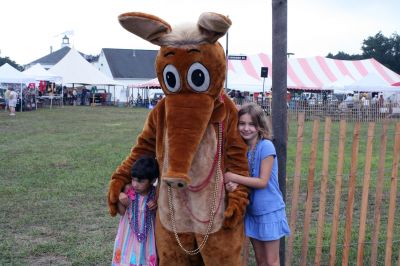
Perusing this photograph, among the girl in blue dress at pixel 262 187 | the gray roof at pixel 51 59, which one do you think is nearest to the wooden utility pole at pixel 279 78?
the girl in blue dress at pixel 262 187

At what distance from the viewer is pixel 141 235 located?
142 inches

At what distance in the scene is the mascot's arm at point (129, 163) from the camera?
350 centimetres

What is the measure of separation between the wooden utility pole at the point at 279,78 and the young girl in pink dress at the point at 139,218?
3.41ft

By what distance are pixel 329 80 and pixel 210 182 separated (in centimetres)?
2818

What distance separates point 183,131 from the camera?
3.06 meters

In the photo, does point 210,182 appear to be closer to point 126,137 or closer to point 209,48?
point 209,48

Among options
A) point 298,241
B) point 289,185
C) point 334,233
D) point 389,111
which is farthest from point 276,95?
point 389,111

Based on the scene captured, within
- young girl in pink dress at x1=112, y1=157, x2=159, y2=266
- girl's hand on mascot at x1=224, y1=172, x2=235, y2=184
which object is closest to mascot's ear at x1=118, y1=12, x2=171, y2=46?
young girl in pink dress at x1=112, y1=157, x2=159, y2=266

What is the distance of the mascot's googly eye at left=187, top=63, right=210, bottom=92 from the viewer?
10.3ft

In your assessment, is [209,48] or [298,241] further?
[298,241]

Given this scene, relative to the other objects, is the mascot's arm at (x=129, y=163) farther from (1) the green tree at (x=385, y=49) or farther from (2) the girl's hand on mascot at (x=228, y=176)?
(1) the green tree at (x=385, y=49)

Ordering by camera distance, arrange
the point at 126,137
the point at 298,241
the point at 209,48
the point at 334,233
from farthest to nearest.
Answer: the point at 126,137 → the point at 298,241 → the point at 334,233 → the point at 209,48

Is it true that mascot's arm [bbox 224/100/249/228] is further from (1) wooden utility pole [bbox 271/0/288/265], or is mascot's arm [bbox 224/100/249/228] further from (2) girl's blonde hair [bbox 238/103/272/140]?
(1) wooden utility pole [bbox 271/0/288/265]

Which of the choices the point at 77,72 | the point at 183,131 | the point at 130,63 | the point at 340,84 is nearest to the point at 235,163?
the point at 183,131
